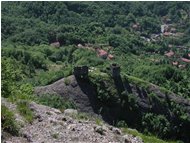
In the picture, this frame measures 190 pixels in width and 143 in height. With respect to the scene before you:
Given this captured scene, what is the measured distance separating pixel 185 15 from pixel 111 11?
2483cm

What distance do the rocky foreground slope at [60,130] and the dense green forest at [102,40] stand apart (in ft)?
92.0

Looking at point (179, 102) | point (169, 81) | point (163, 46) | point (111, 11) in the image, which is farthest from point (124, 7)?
point (179, 102)

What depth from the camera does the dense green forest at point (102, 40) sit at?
67.8 metres

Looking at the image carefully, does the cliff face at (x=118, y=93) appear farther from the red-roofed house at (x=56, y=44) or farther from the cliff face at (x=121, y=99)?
the red-roofed house at (x=56, y=44)

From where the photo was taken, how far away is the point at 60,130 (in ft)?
48.0

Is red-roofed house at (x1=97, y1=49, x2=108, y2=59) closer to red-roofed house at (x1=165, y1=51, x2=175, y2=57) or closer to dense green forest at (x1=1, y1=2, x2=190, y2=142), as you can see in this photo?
dense green forest at (x1=1, y1=2, x2=190, y2=142)

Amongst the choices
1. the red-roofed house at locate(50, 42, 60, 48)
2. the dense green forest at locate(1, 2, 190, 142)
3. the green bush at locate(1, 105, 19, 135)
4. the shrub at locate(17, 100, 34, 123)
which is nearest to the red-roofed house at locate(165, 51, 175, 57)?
the dense green forest at locate(1, 2, 190, 142)

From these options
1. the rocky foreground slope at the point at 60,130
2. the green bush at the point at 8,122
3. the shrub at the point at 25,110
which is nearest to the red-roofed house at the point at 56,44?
the rocky foreground slope at the point at 60,130

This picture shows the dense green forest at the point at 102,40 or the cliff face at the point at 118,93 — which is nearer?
the cliff face at the point at 118,93

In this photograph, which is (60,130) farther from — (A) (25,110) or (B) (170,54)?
(B) (170,54)

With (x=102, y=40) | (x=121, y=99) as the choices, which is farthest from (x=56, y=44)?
(x=121, y=99)

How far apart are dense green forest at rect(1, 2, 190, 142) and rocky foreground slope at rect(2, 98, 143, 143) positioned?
28053 mm

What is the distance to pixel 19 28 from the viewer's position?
10494 centimetres

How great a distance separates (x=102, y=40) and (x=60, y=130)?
89442 mm
